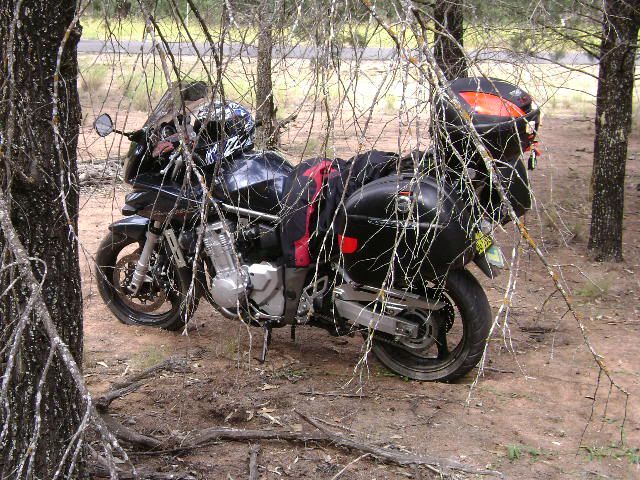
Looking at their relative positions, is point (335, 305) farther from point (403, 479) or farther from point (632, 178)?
point (632, 178)

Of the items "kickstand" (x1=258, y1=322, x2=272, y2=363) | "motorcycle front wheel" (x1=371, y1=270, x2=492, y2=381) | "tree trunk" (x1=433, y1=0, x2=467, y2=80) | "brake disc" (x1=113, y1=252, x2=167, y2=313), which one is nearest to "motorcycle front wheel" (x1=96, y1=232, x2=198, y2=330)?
"brake disc" (x1=113, y1=252, x2=167, y2=313)

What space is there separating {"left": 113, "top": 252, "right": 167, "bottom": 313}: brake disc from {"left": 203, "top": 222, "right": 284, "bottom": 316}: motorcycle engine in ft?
2.26

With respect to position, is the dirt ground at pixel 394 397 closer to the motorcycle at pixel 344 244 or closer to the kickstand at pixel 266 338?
the kickstand at pixel 266 338

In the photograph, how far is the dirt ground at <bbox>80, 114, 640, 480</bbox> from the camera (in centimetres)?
379

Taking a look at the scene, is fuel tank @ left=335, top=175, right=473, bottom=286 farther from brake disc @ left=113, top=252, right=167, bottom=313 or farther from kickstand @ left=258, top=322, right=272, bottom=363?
brake disc @ left=113, top=252, right=167, bottom=313

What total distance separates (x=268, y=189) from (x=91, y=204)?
4.70m

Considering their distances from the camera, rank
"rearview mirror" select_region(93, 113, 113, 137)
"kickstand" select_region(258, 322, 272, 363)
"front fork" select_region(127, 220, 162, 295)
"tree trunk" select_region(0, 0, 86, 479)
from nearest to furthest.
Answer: "tree trunk" select_region(0, 0, 86, 479) → "rearview mirror" select_region(93, 113, 113, 137) → "kickstand" select_region(258, 322, 272, 363) → "front fork" select_region(127, 220, 162, 295)

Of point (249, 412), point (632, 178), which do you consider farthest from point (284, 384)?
point (632, 178)

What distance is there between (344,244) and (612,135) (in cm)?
340

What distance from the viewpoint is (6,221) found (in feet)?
7.27

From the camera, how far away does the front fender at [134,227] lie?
5172 mm

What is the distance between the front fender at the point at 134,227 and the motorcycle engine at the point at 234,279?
0.59 metres

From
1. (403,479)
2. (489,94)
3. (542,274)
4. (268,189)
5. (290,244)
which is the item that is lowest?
(403,479)

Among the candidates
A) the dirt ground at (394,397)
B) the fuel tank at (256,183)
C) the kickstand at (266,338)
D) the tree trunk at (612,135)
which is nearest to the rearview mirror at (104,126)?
the dirt ground at (394,397)
